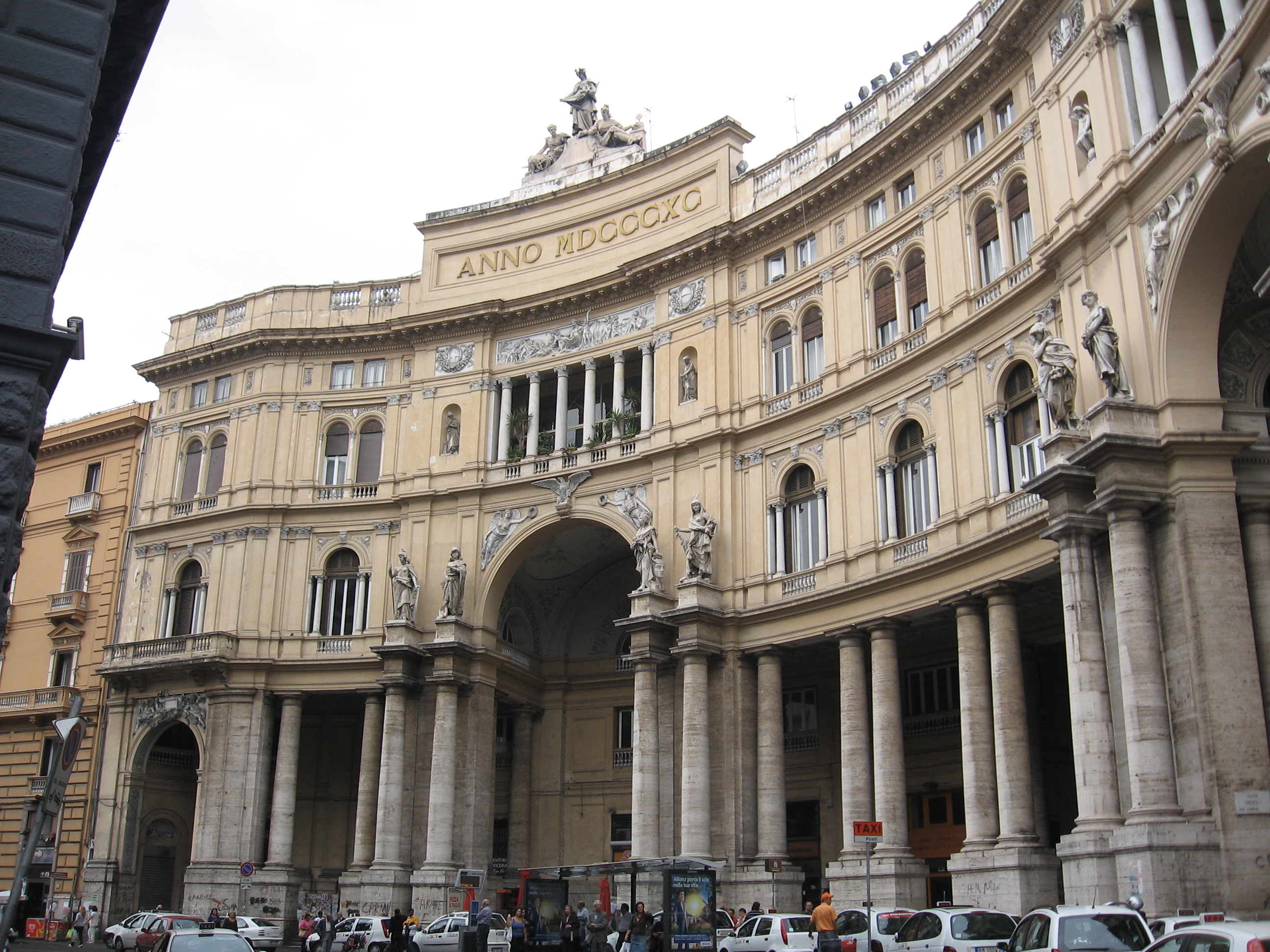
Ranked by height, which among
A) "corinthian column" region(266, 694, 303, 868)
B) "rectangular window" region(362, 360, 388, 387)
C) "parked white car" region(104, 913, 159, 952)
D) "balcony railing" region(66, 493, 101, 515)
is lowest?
"parked white car" region(104, 913, 159, 952)

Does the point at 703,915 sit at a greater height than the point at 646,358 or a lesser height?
lesser

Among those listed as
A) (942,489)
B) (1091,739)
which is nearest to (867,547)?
(942,489)

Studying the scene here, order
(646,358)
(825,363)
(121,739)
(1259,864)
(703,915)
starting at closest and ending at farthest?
(1259,864), (703,915), (825,363), (646,358), (121,739)

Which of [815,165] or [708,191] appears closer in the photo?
[815,165]

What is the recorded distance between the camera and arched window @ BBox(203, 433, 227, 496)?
154ft

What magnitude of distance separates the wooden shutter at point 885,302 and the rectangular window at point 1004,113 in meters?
4.94

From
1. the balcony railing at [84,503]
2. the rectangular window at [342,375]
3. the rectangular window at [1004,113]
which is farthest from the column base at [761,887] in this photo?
the balcony railing at [84,503]

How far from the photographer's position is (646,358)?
1587 inches

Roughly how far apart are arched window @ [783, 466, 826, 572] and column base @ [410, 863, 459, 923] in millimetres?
14142

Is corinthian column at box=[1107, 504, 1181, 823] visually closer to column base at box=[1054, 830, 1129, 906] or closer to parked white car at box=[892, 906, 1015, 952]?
column base at box=[1054, 830, 1129, 906]

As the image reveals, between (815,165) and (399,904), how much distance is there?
26.0m

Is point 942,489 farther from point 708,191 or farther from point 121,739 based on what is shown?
point 121,739

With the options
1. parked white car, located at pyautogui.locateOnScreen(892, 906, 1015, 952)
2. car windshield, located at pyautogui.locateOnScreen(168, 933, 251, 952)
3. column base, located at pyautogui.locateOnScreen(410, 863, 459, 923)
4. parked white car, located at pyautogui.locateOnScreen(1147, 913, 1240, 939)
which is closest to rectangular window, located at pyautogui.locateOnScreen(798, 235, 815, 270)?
parked white car, located at pyautogui.locateOnScreen(892, 906, 1015, 952)

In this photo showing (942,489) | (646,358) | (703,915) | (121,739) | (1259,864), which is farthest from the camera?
(121,739)
